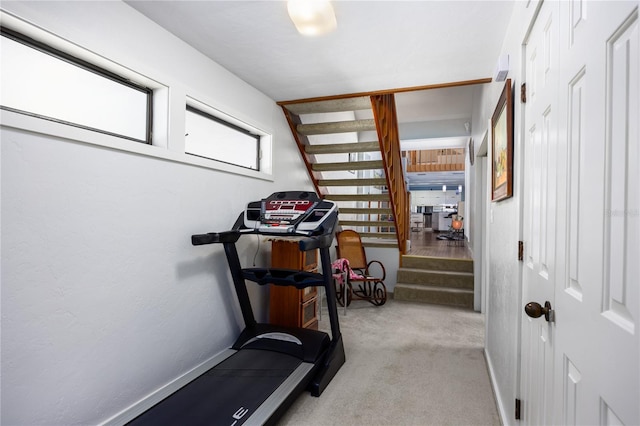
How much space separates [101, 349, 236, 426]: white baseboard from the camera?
5.80 ft

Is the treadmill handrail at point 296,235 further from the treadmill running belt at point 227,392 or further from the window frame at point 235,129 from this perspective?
the treadmill running belt at point 227,392

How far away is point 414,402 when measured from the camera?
85.2 inches

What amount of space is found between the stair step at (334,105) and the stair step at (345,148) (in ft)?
1.51

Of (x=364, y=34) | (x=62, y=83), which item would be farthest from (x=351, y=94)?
(x=62, y=83)

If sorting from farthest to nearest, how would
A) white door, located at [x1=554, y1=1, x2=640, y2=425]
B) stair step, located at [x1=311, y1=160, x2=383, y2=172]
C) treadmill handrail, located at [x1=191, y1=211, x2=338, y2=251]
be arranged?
stair step, located at [x1=311, y1=160, x2=383, y2=172]
treadmill handrail, located at [x1=191, y1=211, x2=338, y2=251]
white door, located at [x1=554, y1=1, x2=640, y2=425]

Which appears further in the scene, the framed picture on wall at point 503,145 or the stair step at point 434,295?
the stair step at point 434,295

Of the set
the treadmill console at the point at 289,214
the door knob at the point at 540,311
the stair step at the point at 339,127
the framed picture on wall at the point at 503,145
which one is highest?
the stair step at the point at 339,127

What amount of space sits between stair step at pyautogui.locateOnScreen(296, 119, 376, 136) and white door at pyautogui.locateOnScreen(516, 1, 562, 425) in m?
2.22

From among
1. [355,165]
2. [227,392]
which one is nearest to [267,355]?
[227,392]

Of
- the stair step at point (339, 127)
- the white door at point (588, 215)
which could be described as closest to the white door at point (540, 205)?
the white door at point (588, 215)

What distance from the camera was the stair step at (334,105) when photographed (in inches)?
137

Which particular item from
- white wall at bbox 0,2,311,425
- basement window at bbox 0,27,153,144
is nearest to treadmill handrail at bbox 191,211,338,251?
white wall at bbox 0,2,311,425

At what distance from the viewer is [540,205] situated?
1256 millimetres

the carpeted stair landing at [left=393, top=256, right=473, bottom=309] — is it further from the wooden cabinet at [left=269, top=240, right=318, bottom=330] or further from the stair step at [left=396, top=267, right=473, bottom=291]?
the wooden cabinet at [left=269, top=240, right=318, bottom=330]
